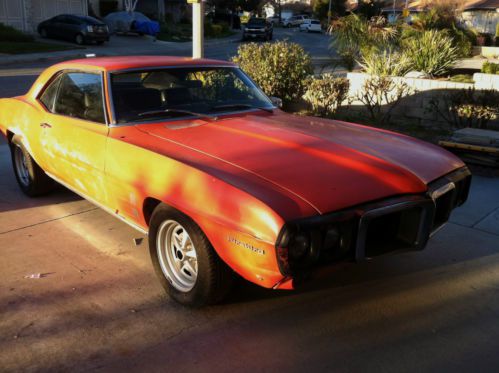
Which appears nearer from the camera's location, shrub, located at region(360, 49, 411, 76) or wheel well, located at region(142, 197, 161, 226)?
wheel well, located at region(142, 197, 161, 226)

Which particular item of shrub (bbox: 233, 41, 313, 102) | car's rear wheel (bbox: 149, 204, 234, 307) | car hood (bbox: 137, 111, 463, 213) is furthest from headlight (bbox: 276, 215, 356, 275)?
shrub (bbox: 233, 41, 313, 102)

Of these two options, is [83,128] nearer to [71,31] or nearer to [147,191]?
[147,191]

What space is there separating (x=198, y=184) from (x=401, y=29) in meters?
11.6

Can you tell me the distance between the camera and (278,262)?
2.67 metres

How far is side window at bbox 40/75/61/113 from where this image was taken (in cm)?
489

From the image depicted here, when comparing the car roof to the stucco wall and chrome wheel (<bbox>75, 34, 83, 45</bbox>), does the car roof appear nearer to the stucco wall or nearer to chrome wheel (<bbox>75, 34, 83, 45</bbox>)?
the stucco wall

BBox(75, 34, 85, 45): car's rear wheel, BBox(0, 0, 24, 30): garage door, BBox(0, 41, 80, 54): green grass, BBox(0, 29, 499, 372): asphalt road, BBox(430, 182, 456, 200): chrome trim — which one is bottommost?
BBox(0, 29, 499, 372): asphalt road

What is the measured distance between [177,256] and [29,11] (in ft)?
106

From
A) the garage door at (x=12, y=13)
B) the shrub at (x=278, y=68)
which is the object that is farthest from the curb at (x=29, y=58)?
the shrub at (x=278, y=68)

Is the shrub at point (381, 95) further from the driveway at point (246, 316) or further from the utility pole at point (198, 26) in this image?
the driveway at point (246, 316)

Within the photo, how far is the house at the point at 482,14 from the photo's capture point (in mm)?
40438

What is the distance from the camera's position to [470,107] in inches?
316

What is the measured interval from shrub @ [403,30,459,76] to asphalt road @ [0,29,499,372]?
7.25m

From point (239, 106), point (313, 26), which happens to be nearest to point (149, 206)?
point (239, 106)
